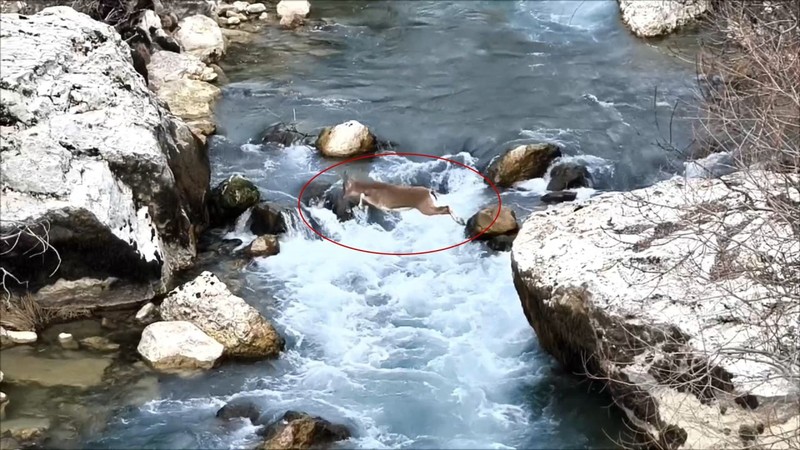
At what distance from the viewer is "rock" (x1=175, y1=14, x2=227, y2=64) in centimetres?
1380

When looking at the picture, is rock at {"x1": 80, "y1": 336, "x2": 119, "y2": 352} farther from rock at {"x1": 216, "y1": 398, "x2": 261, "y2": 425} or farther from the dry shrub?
rock at {"x1": 216, "y1": 398, "x2": 261, "y2": 425}

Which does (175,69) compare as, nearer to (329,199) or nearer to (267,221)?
(329,199)

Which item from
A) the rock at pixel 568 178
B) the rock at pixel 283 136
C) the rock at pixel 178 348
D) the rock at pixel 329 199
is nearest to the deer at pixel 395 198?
the rock at pixel 329 199

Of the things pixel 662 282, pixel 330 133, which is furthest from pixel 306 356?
pixel 330 133

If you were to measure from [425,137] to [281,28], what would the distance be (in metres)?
4.81

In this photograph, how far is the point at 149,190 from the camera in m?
8.85

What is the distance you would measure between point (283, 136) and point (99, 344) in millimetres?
4353

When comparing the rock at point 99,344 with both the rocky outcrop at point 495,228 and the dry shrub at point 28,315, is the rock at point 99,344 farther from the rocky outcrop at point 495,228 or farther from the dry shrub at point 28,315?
the rocky outcrop at point 495,228

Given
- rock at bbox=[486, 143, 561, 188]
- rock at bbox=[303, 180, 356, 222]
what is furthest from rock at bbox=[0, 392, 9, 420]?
rock at bbox=[486, 143, 561, 188]

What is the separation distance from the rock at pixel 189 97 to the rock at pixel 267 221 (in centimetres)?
286

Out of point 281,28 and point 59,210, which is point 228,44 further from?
point 59,210

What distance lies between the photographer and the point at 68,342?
7.95 metres

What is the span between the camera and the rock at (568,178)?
34.2 feet

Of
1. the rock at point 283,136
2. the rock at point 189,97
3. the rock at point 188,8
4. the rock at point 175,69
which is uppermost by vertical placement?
the rock at point 188,8
